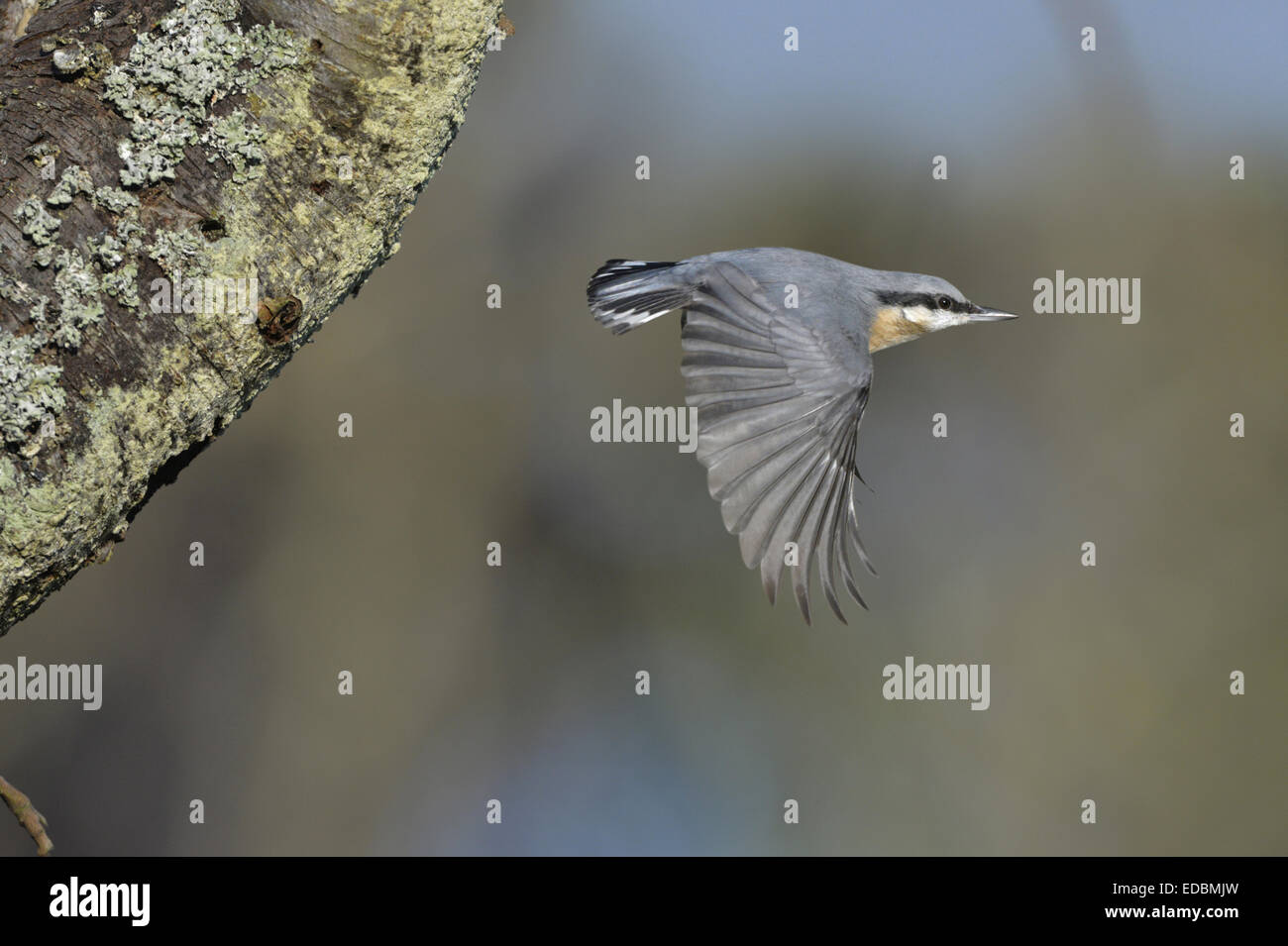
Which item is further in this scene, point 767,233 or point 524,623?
point 524,623

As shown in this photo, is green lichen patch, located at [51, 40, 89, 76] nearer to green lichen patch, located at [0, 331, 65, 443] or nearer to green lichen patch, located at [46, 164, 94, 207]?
green lichen patch, located at [46, 164, 94, 207]

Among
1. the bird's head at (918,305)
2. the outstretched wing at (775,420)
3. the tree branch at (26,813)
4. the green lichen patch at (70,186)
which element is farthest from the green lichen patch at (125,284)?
the bird's head at (918,305)

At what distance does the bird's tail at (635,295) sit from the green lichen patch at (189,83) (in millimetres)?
889

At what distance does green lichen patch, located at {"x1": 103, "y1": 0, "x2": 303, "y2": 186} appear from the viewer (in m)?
1.33

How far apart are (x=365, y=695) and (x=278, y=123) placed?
3.89 metres

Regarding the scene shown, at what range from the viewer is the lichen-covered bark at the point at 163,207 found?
1287 millimetres

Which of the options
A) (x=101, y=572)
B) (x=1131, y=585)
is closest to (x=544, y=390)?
(x=101, y=572)

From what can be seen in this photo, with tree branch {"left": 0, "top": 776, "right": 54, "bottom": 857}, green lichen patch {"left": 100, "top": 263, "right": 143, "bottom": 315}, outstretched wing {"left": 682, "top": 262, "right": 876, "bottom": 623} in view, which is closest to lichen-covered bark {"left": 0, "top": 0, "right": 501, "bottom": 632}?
green lichen patch {"left": 100, "top": 263, "right": 143, "bottom": 315}

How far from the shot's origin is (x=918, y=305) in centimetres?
240

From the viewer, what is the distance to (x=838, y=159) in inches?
195

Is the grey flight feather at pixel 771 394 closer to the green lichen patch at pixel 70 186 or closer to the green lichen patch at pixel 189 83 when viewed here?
the green lichen patch at pixel 189 83

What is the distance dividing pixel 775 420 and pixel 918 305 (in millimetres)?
538

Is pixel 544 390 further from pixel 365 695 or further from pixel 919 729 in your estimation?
pixel 919 729

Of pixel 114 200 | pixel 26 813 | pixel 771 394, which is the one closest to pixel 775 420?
pixel 771 394
